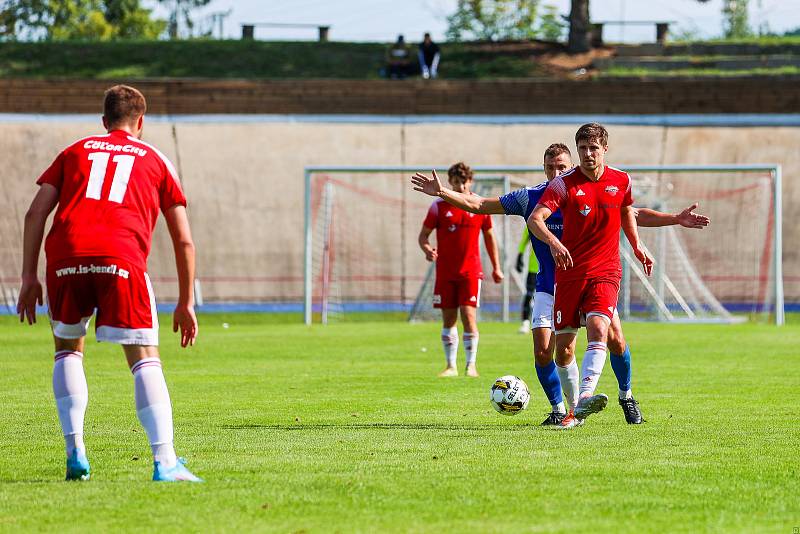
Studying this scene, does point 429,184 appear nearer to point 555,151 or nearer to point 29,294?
point 555,151

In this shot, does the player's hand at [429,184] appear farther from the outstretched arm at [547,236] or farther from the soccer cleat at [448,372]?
the soccer cleat at [448,372]

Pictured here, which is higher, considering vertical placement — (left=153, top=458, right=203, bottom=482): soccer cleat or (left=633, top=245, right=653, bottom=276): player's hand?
(left=633, top=245, right=653, bottom=276): player's hand

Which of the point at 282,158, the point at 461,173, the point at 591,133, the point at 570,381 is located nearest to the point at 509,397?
the point at 570,381

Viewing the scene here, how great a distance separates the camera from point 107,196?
239 inches

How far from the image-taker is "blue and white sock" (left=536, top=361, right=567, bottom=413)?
30.4 ft

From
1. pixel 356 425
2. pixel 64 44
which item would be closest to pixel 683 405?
pixel 356 425

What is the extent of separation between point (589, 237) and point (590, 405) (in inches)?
49.4

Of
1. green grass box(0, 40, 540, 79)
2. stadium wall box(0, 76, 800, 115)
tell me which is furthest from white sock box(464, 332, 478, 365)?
green grass box(0, 40, 540, 79)

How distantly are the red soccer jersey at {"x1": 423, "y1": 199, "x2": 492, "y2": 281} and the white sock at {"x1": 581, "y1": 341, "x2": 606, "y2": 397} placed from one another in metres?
5.21

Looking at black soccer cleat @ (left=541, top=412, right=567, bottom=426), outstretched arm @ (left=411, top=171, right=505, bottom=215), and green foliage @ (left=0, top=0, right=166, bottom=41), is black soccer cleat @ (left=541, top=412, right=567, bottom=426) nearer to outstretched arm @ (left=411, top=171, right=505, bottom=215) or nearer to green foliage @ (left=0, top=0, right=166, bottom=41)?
outstretched arm @ (left=411, top=171, right=505, bottom=215)

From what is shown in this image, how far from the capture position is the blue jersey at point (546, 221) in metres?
9.12

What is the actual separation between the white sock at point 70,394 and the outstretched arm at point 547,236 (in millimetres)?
3239

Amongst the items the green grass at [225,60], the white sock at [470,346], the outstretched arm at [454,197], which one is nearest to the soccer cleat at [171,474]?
the outstretched arm at [454,197]

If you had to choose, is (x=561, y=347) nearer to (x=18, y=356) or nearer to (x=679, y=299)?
(x=18, y=356)
